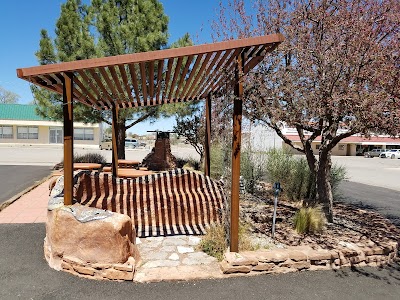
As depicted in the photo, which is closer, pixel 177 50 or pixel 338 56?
pixel 177 50

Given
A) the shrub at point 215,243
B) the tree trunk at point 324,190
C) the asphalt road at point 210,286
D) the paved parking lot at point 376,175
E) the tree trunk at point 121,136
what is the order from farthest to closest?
the tree trunk at point 121,136
the paved parking lot at point 376,175
the tree trunk at point 324,190
the shrub at point 215,243
the asphalt road at point 210,286

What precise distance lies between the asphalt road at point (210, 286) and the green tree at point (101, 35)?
930cm

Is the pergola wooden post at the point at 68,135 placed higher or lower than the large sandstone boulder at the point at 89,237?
higher

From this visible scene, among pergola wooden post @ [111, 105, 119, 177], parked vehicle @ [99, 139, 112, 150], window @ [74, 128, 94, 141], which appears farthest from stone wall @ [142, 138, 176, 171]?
window @ [74, 128, 94, 141]

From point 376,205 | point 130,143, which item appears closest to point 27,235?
point 376,205

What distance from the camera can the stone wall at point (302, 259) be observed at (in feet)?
12.8

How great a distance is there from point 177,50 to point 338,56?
2213mm

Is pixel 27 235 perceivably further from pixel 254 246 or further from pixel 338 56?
pixel 338 56

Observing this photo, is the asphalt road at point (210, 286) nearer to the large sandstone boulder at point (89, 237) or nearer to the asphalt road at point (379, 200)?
the large sandstone boulder at point (89, 237)

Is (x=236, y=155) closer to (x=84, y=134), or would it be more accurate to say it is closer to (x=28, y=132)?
(x=84, y=134)

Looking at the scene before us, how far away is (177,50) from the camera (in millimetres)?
3707

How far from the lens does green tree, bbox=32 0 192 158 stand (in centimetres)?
1184

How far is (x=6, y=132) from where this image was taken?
130ft

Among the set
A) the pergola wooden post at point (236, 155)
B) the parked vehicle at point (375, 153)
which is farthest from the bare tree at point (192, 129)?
the parked vehicle at point (375, 153)
